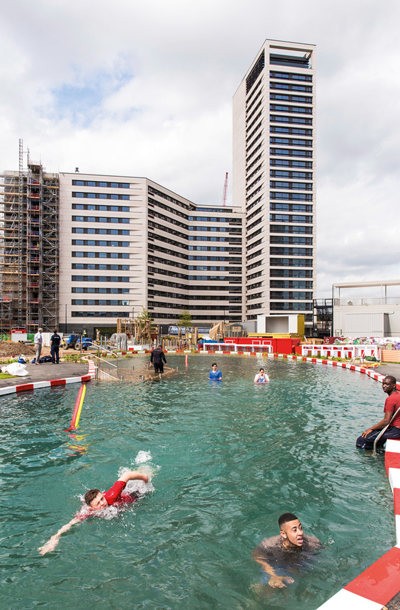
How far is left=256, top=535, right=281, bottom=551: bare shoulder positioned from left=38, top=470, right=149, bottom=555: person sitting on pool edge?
2187 millimetres

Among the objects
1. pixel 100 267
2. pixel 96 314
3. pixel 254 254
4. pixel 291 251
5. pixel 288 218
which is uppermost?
pixel 288 218

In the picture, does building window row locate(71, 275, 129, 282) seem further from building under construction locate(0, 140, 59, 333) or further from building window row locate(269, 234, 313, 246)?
building window row locate(269, 234, 313, 246)

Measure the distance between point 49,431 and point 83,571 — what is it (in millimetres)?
5780

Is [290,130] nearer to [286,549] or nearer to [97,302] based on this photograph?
[97,302]

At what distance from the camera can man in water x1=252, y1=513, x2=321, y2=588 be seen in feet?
13.6

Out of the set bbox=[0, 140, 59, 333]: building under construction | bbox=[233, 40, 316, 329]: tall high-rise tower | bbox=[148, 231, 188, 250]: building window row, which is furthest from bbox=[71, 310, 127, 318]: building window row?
bbox=[233, 40, 316, 329]: tall high-rise tower

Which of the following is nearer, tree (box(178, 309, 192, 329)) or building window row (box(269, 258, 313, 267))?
building window row (box(269, 258, 313, 267))

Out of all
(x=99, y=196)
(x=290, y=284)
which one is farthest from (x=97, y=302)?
(x=290, y=284)

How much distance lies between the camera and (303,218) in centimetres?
7662

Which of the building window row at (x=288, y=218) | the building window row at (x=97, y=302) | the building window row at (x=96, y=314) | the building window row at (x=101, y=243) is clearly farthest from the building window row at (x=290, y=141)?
the building window row at (x=96, y=314)

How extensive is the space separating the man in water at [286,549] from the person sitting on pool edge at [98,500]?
2199 millimetres

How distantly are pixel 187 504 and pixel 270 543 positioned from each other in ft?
5.05

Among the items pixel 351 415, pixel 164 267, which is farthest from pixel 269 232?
pixel 351 415

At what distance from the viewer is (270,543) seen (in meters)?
4.47
